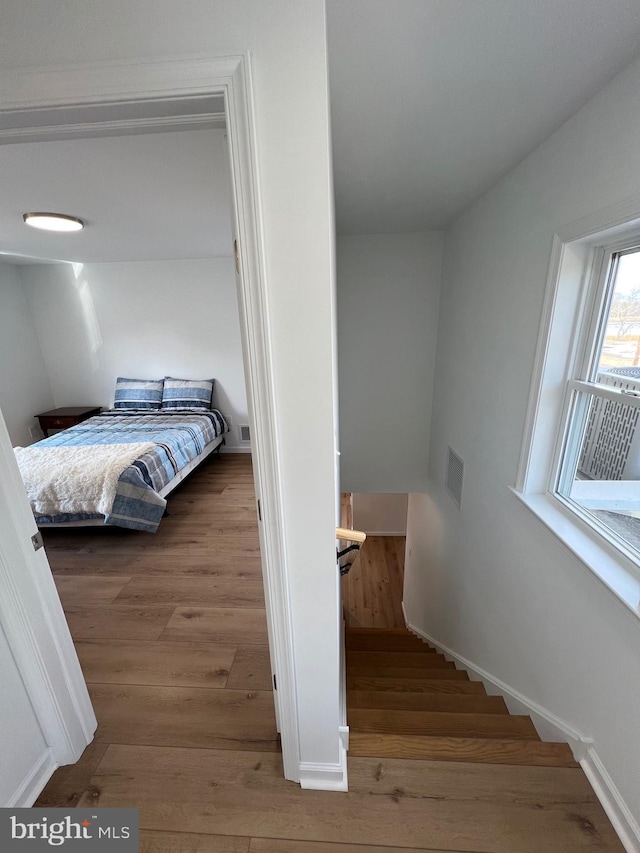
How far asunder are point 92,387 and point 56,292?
1.27 m

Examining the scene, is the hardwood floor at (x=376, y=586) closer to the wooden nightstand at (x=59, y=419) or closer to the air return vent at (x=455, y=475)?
the air return vent at (x=455, y=475)

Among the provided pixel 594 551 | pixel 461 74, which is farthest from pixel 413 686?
pixel 461 74

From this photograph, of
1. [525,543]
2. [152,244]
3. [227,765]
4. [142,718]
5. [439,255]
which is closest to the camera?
[227,765]

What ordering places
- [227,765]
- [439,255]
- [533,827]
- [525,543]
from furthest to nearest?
1. [439,255]
2. [525,543]
3. [227,765]
4. [533,827]

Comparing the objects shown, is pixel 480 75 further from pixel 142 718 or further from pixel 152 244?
pixel 152 244

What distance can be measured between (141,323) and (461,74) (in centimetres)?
438

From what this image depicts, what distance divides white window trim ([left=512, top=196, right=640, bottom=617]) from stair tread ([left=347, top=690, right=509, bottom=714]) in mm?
1015

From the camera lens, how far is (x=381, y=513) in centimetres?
585

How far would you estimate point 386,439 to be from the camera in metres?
3.48

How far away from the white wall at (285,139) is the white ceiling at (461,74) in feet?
1.14

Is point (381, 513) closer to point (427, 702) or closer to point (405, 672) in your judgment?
point (405, 672)

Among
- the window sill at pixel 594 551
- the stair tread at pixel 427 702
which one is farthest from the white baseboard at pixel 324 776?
the window sill at pixel 594 551

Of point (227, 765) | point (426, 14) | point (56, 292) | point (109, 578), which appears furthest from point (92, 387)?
point (426, 14)

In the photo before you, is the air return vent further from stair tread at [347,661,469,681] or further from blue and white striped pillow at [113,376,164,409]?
blue and white striped pillow at [113,376,164,409]
